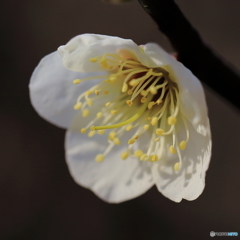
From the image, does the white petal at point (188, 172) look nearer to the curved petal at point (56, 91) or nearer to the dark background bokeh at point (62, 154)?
the curved petal at point (56, 91)

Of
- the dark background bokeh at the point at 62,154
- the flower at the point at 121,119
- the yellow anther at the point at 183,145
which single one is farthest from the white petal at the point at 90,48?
the dark background bokeh at the point at 62,154

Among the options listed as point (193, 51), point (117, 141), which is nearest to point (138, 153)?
point (117, 141)

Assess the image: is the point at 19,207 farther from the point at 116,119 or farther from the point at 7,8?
the point at 116,119

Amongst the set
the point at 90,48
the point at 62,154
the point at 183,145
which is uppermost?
the point at 90,48

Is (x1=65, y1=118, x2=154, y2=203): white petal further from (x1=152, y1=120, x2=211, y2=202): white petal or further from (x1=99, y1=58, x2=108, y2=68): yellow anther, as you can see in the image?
(x1=99, y1=58, x2=108, y2=68): yellow anther

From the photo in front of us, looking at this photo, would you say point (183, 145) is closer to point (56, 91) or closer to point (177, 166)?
point (177, 166)

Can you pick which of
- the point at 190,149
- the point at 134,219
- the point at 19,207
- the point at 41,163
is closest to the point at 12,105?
the point at 41,163
